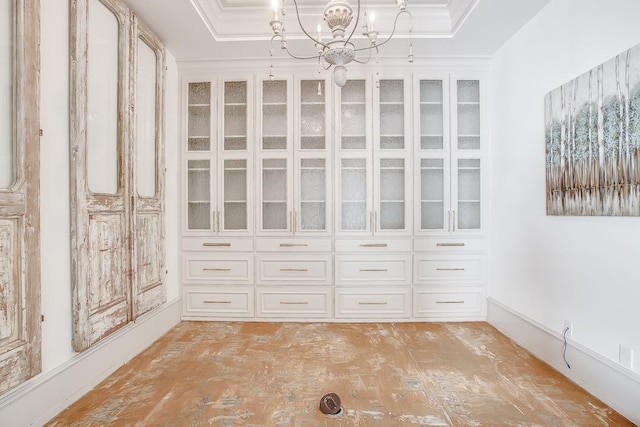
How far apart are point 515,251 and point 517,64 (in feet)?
5.73

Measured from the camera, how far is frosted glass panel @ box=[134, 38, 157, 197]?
3035 millimetres

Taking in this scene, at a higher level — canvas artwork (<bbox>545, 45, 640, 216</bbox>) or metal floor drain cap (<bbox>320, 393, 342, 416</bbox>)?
canvas artwork (<bbox>545, 45, 640, 216</bbox>)

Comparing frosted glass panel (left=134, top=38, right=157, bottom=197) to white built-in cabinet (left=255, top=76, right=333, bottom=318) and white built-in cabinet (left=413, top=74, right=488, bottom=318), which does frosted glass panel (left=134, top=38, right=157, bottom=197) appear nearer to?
white built-in cabinet (left=255, top=76, right=333, bottom=318)

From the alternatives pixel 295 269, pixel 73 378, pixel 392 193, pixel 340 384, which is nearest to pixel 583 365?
pixel 340 384

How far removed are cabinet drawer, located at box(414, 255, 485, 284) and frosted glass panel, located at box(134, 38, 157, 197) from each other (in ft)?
9.19

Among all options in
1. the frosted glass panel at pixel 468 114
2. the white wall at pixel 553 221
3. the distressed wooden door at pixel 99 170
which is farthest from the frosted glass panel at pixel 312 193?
the white wall at pixel 553 221

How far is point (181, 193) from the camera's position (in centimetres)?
379

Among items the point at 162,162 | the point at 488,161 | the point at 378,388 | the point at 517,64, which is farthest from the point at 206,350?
the point at 517,64

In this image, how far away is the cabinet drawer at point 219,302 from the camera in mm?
3764

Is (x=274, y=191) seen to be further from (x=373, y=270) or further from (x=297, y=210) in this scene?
(x=373, y=270)

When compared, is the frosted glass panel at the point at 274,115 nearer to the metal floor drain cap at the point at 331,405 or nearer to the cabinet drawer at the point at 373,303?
the cabinet drawer at the point at 373,303

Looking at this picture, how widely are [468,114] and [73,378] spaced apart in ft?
13.6

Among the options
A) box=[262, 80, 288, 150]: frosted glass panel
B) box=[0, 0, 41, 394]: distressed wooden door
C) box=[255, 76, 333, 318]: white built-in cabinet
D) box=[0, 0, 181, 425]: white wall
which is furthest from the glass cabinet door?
box=[0, 0, 41, 394]: distressed wooden door

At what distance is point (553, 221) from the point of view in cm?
270
